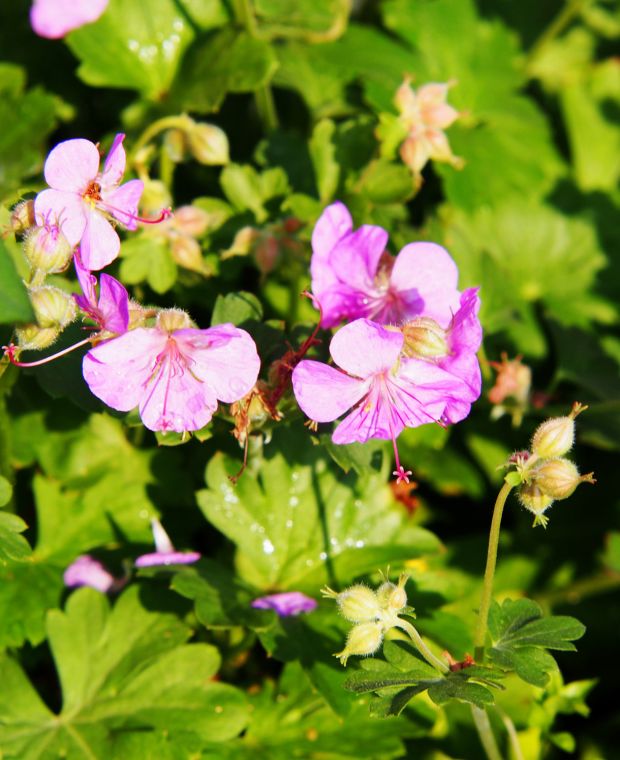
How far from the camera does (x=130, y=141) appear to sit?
2467 millimetres

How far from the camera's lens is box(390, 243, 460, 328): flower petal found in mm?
1780

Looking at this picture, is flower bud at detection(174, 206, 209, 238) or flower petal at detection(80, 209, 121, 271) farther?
flower bud at detection(174, 206, 209, 238)

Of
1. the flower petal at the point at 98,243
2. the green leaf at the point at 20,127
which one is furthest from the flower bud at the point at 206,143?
the flower petal at the point at 98,243

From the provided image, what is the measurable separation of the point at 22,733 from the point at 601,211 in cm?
238

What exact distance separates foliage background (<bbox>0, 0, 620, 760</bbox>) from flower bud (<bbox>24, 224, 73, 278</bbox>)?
0.78 ft

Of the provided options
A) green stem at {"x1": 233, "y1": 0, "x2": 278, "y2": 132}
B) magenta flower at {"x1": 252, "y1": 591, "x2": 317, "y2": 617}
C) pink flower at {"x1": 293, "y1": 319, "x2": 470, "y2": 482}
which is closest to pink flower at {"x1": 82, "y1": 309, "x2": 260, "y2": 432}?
pink flower at {"x1": 293, "y1": 319, "x2": 470, "y2": 482}

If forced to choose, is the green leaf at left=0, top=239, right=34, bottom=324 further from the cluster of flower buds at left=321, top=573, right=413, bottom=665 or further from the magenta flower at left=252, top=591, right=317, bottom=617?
the magenta flower at left=252, top=591, right=317, bottom=617

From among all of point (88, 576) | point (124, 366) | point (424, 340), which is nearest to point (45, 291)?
point (124, 366)

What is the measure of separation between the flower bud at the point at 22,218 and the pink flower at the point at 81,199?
2 cm

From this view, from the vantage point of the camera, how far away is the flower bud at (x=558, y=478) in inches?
61.1

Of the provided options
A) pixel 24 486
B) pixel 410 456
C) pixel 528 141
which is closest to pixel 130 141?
pixel 24 486

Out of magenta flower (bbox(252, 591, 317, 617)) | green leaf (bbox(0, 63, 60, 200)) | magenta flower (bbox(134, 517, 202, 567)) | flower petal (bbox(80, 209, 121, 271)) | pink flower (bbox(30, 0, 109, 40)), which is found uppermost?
pink flower (bbox(30, 0, 109, 40))

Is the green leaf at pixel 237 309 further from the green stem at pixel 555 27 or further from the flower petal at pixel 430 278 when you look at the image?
the green stem at pixel 555 27

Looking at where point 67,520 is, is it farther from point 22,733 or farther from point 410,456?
point 410,456
